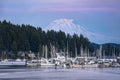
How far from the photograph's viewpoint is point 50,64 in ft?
520

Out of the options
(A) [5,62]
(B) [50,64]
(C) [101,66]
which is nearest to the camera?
(C) [101,66]

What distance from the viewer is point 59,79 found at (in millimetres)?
77875

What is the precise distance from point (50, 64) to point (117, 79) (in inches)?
3204

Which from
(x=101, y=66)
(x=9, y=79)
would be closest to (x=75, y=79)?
(x=9, y=79)

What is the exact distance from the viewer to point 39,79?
78375 millimetres

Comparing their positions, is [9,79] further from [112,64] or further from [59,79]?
[112,64]

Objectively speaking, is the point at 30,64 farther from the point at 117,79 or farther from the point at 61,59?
the point at 117,79

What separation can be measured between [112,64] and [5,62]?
61.0m

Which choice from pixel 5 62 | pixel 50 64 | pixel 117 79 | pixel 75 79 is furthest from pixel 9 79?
pixel 5 62

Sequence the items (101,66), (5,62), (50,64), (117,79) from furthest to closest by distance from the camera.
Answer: (5,62) < (50,64) < (101,66) < (117,79)

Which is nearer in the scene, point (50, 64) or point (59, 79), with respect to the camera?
point (59, 79)

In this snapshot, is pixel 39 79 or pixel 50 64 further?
pixel 50 64

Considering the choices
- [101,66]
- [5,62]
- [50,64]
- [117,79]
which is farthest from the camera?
[5,62]

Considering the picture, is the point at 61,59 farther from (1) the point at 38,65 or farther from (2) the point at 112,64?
(2) the point at 112,64
